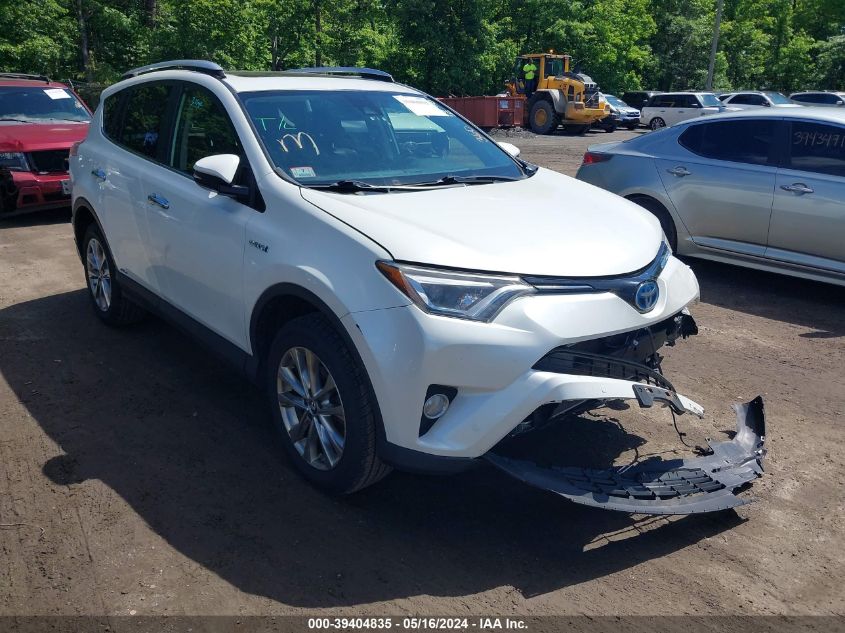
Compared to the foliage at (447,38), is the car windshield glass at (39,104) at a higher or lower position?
lower

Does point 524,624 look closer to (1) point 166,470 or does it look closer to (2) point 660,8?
(1) point 166,470

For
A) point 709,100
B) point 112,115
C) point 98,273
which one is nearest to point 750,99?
point 709,100

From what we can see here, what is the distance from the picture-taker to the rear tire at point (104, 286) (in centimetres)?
565

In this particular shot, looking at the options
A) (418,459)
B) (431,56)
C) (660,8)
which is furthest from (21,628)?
(660,8)

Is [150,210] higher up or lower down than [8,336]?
higher up

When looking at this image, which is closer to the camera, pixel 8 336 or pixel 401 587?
pixel 401 587

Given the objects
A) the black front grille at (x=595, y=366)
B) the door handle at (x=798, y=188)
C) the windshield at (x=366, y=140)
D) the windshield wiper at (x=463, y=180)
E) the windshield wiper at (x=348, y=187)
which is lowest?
the black front grille at (x=595, y=366)

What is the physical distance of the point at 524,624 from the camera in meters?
2.88

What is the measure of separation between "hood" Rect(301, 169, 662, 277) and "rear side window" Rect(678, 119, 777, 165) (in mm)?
3522

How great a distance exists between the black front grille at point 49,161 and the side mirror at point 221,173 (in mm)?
6871

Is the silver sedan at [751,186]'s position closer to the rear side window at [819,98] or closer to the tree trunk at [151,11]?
the tree trunk at [151,11]

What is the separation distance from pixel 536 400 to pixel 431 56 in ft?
95.7

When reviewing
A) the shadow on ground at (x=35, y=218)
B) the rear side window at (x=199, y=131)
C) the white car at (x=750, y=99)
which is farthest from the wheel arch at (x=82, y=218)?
the white car at (x=750, y=99)

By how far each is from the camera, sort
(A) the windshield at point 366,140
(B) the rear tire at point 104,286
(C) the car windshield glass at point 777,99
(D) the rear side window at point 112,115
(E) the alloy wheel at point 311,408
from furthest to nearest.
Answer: (C) the car windshield glass at point 777,99 < (B) the rear tire at point 104,286 < (D) the rear side window at point 112,115 < (A) the windshield at point 366,140 < (E) the alloy wheel at point 311,408
